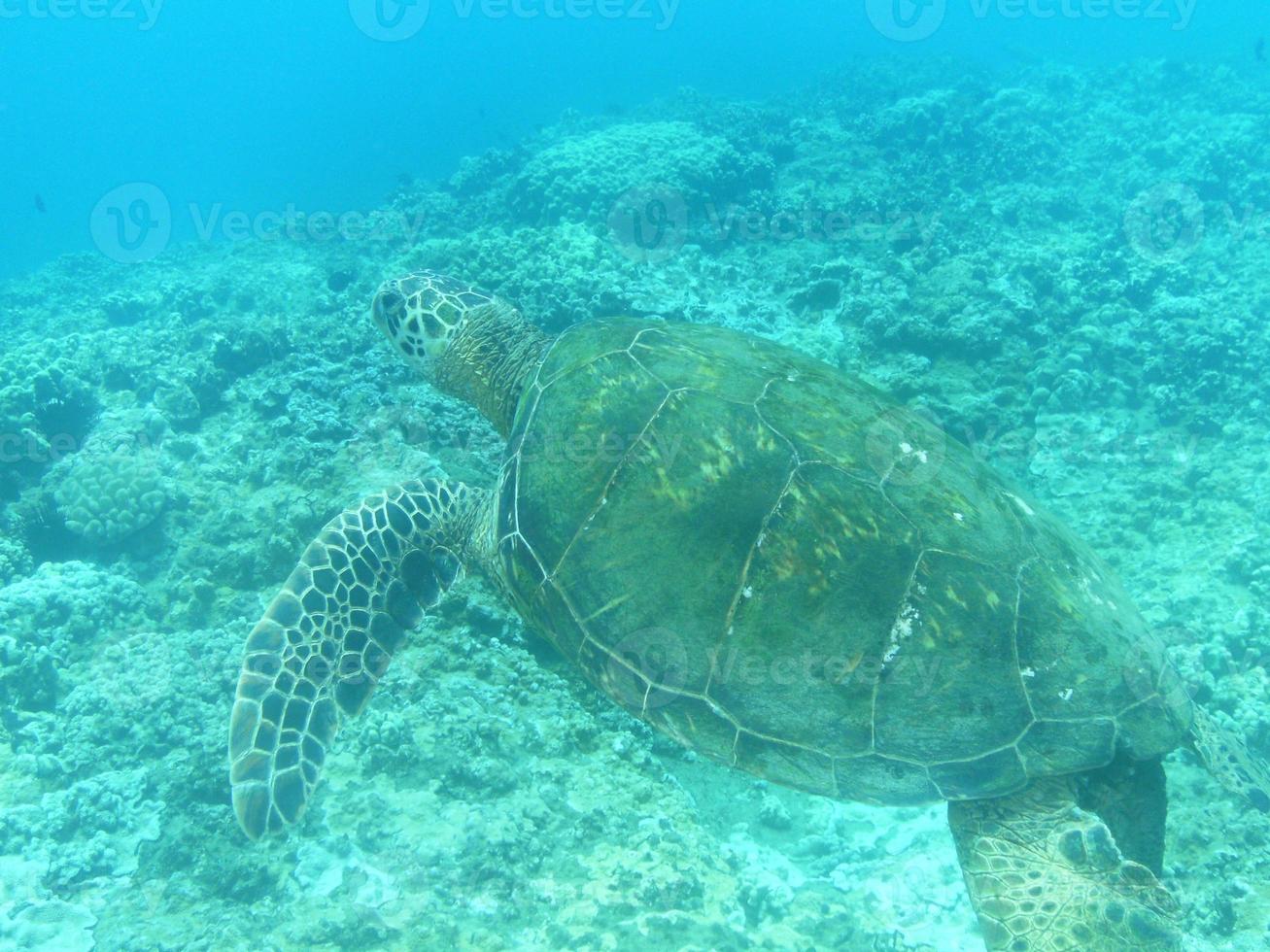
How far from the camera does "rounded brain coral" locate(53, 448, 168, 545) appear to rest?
5.52 metres

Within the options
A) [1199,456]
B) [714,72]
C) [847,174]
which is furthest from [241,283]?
[714,72]

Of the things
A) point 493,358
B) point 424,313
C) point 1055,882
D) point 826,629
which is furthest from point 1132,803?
point 424,313

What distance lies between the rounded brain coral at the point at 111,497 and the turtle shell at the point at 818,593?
408 cm

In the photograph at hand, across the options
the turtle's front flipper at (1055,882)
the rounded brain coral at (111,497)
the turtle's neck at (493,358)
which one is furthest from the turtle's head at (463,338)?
the turtle's front flipper at (1055,882)

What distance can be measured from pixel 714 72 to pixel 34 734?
134 feet

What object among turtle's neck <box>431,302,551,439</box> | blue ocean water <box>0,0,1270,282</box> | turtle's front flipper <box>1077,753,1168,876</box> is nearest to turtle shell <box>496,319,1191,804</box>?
turtle's front flipper <box>1077,753,1168,876</box>

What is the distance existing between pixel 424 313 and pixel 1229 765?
5334 millimetres

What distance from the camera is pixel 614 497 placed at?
3.11 m

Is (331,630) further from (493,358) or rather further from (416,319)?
(416,319)

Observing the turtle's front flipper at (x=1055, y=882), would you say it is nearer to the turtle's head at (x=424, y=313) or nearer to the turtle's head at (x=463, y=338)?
the turtle's head at (x=463, y=338)

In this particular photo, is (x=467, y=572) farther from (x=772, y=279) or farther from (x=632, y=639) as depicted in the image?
(x=772, y=279)

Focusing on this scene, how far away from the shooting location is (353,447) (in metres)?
5.69

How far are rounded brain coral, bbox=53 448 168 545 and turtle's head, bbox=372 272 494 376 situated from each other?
259 centimetres

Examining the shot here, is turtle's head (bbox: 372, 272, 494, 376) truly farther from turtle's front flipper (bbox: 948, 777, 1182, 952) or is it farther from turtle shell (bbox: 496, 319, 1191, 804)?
turtle's front flipper (bbox: 948, 777, 1182, 952)
